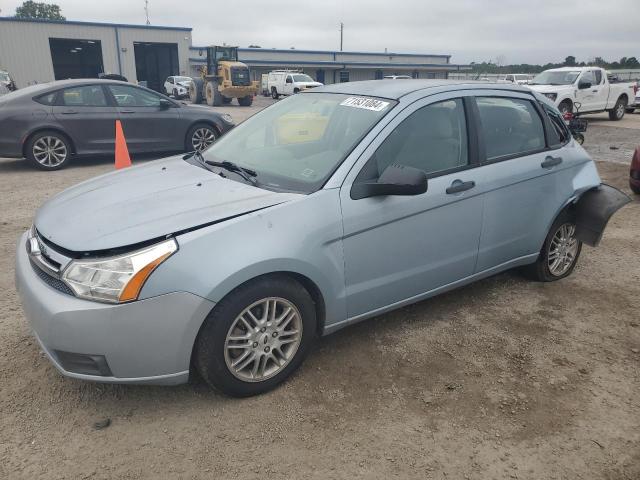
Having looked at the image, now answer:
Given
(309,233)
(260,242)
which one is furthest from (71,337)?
(309,233)

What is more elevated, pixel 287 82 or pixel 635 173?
pixel 287 82

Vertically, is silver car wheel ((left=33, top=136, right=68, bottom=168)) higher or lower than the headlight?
lower

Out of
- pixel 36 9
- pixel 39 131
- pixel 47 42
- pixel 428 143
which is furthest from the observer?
pixel 36 9

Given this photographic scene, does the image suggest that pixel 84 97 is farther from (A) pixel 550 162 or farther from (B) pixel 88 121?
(A) pixel 550 162

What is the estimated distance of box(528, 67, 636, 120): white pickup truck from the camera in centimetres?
1606

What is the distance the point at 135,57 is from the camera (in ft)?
136

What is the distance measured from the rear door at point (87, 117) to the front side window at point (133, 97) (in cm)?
18

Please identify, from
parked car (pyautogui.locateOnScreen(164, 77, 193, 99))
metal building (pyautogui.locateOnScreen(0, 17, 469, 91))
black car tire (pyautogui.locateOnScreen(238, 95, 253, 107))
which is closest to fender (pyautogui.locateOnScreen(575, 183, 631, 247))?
black car tire (pyautogui.locateOnScreen(238, 95, 253, 107))

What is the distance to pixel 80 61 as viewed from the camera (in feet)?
149

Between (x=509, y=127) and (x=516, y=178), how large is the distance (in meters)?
0.41

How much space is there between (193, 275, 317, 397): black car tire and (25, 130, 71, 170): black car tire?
7.54m

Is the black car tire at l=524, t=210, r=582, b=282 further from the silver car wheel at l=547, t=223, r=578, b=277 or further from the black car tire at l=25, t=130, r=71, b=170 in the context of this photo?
the black car tire at l=25, t=130, r=71, b=170

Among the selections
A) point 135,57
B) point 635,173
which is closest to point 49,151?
point 635,173

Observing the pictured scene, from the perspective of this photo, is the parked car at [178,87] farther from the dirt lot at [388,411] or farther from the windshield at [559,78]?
the dirt lot at [388,411]
